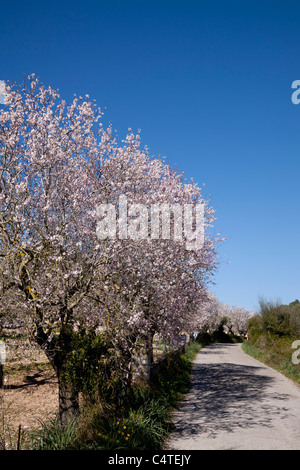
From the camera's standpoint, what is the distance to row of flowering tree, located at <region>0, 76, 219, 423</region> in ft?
31.5

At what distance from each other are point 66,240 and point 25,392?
8.51 meters

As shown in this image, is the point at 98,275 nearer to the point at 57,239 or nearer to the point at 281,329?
the point at 57,239

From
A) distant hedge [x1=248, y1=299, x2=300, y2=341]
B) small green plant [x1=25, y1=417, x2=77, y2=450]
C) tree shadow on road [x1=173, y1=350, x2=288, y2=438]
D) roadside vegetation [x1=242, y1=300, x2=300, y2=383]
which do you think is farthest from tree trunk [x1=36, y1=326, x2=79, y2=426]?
distant hedge [x1=248, y1=299, x2=300, y2=341]

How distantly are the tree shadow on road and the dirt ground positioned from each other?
172 inches

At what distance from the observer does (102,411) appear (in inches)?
372

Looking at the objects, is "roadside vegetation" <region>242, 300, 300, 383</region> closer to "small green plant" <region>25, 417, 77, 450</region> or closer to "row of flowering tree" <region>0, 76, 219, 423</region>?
"row of flowering tree" <region>0, 76, 219, 423</region>

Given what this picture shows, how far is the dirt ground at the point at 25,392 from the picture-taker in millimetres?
10627

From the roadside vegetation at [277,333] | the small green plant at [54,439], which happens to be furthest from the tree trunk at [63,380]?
the roadside vegetation at [277,333]

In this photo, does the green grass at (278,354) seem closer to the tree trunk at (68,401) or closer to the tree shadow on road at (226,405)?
the tree shadow on road at (226,405)

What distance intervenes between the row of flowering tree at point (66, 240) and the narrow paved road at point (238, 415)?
114 inches

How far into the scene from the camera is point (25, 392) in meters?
15.5

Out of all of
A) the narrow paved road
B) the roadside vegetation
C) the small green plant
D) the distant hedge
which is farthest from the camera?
the distant hedge

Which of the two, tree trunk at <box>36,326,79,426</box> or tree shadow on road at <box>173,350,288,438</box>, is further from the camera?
tree shadow on road at <box>173,350,288,438</box>
